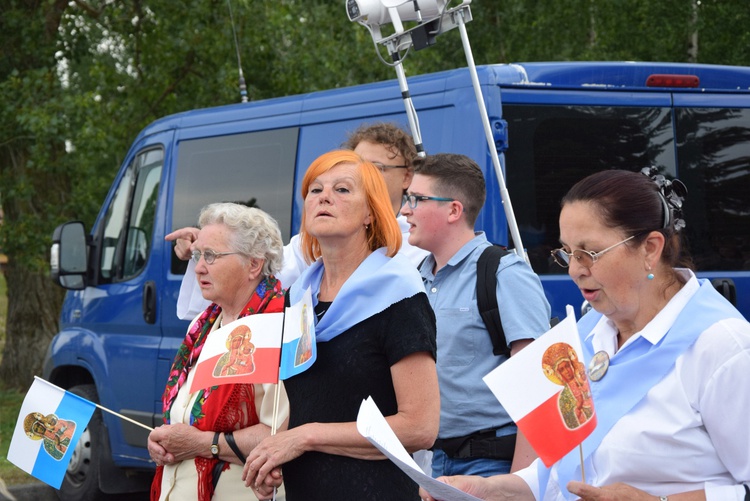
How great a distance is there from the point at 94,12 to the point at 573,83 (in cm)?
935

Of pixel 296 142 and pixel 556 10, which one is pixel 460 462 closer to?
pixel 296 142

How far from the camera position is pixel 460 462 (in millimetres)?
3861

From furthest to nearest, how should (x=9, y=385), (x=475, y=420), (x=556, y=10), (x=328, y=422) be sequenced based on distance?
(x=556, y=10)
(x=9, y=385)
(x=475, y=420)
(x=328, y=422)

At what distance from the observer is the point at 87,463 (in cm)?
755

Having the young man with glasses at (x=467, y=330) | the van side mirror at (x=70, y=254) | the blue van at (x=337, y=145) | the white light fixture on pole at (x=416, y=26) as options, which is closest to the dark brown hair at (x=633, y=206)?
the young man with glasses at (x=467, y=330)

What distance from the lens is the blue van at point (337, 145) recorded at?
521cm

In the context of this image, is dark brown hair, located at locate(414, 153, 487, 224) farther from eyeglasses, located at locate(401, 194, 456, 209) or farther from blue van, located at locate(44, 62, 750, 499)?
blue van, located at locate(44, 62, 750, 499)

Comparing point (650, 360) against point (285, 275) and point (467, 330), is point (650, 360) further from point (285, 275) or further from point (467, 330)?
point (285, 275)

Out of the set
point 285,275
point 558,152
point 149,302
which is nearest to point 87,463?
point 149,302

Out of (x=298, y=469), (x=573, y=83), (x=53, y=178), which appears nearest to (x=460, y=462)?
(x=298, y=469)

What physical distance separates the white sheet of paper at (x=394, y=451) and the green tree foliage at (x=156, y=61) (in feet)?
31.1

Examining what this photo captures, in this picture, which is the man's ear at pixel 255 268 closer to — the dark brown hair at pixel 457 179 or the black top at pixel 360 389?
the dark brown hair at pixel 457 179

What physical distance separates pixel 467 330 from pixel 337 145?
7.95 ft

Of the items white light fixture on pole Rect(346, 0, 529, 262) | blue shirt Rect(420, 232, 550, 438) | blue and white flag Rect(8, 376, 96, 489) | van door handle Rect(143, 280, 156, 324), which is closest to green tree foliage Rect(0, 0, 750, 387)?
van door handle Rect(143, 280, 156, 324)
